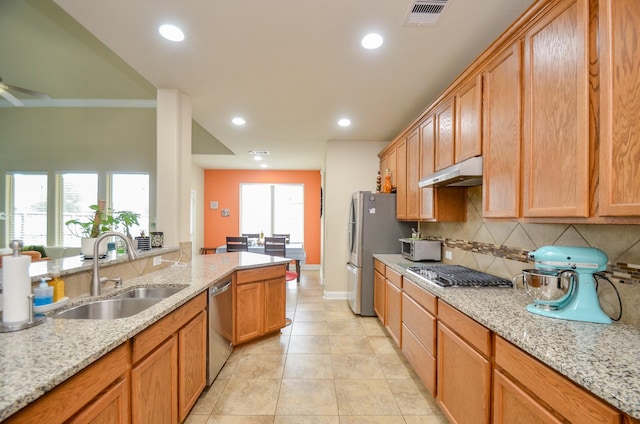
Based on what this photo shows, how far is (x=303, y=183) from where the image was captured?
24.3ft

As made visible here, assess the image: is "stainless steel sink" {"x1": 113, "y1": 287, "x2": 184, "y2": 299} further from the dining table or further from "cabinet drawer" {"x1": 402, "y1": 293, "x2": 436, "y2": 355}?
the dining table

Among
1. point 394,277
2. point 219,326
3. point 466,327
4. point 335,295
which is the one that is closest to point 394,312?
point 394,277

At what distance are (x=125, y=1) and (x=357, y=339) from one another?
346 cm

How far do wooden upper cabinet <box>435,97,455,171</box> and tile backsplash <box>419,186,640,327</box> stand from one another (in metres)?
0.45

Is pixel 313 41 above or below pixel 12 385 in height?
above

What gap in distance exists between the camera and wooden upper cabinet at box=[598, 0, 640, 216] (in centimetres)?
97

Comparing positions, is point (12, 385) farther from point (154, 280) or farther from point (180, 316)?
point (154, 280)

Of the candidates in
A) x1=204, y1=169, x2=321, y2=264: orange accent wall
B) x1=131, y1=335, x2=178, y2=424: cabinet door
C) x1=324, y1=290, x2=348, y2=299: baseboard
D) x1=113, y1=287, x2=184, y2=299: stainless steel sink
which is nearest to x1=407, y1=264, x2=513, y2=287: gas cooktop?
x1=131, y1=335, x2=178, y2=424: cabinet door

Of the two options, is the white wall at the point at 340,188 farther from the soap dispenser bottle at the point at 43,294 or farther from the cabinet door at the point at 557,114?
the soap dispenser bottle at the point at 43,294

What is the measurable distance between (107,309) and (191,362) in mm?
624

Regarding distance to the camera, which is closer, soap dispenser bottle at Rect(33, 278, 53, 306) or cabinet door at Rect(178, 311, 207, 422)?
soap dispenser bottle at Rect(33, 278, 53, 306)

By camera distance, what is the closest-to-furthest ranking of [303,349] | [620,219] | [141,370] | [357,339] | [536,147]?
[620,219]
[141,370]
[536,147]
[303,349]
[357,339]

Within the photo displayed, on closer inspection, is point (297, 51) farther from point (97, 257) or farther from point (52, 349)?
point (52, 349)

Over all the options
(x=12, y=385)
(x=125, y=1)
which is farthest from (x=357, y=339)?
(x=125, y=1)
